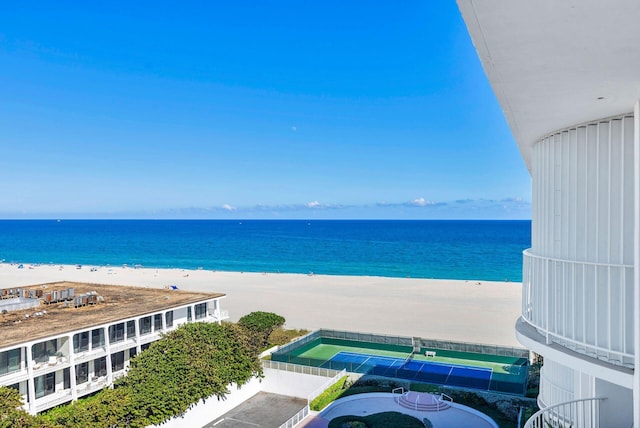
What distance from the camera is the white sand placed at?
30844 millimetres

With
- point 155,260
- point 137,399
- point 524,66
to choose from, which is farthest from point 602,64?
point 155,260

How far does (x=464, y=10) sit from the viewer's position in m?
3.42

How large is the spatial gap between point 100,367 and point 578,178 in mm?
18853

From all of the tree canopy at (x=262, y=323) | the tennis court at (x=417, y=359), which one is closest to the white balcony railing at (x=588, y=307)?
the tennis court at (x=417, y=359)

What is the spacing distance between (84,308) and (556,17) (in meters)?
22.5

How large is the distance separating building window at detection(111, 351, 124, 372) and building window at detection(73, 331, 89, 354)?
144 cm

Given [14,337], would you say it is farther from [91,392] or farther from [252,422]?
[252,422]

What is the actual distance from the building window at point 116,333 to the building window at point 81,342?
1113 millimetres

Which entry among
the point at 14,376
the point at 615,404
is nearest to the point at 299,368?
the point at 14,376

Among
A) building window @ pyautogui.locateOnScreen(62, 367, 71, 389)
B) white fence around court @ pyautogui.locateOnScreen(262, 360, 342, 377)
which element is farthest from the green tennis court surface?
building window @ pyautogui.locateOnScreen(62, 367, 71, 389)

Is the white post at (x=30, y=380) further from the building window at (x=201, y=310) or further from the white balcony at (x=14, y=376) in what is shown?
the building window at (x=201, y=310)

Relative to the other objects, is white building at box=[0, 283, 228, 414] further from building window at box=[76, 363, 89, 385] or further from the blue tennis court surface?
the blue tennis court surface

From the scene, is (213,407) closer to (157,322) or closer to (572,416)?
(157,322)

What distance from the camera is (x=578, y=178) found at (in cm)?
648
